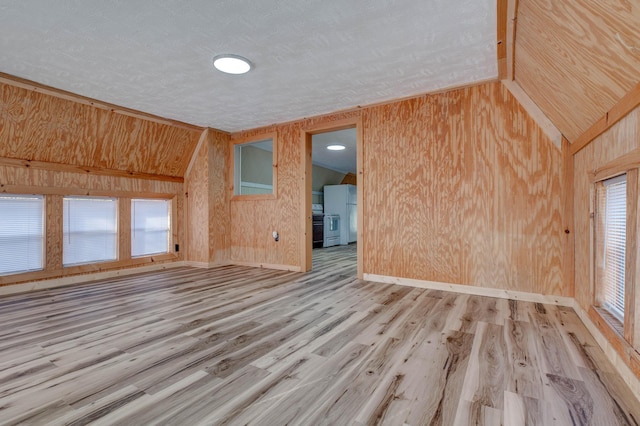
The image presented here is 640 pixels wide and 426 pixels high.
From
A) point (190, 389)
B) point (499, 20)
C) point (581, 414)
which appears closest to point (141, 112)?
point (190, 389)

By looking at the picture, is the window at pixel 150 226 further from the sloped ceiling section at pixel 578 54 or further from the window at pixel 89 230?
the sloped ceiling section at pixel 578 54

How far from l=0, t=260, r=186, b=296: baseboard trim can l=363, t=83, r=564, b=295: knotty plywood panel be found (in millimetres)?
3141

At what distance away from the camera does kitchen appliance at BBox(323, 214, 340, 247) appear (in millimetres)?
7719

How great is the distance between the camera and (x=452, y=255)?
124 inches

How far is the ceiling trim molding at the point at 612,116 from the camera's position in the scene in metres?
1.41

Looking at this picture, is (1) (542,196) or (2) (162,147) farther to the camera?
(2) (162,147)

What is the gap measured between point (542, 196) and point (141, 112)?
4.54 meters

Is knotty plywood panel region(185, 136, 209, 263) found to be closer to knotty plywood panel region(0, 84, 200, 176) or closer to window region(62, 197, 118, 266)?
knotty plywood panel region(0, 84, 200, 176)

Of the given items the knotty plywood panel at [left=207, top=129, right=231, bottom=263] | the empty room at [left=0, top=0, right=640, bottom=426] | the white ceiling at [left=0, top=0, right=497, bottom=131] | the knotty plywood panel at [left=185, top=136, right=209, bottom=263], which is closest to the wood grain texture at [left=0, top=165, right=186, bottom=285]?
the empty room at [left=0, top=0, right=640, bottom=426]

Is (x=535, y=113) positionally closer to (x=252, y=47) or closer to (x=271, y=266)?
(x=252, y=47)

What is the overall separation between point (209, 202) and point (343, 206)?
419 centimetres

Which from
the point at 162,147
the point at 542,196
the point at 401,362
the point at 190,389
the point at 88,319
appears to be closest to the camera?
the point at 190,389

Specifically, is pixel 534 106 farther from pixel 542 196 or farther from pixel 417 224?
pixel 417 224

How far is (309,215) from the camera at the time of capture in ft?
14.1
